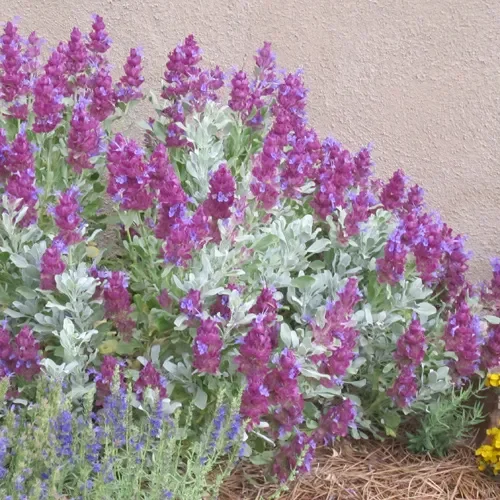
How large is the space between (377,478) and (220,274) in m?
0.97

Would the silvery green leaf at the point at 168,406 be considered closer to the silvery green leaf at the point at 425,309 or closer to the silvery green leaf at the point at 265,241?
the silvery green leaf at the point at 265,241

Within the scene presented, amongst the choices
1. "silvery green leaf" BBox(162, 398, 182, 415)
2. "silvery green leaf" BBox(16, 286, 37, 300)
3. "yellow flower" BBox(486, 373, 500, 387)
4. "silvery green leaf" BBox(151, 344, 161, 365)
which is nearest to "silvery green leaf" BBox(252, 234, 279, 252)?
"silvery green leaf" BBox(151, 344, 161, 365)

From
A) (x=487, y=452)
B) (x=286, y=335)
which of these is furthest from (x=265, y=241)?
(x=487, y=452)

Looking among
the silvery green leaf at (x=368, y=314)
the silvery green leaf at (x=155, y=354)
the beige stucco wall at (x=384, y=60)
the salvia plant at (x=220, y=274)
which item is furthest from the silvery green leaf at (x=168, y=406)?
the beige stucco wall at (x=384, y=60)

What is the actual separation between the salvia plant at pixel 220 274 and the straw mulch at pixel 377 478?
0.11 meters

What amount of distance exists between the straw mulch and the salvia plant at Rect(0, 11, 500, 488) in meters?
0.11

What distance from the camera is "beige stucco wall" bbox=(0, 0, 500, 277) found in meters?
3.65

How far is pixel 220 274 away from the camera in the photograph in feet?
7.64

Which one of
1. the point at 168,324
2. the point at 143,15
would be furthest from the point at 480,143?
the point at 168,324

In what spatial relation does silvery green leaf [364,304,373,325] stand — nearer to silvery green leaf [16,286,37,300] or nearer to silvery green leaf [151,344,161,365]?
silvery green leaf [151,344,161,365]

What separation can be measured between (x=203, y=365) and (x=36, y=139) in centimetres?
134

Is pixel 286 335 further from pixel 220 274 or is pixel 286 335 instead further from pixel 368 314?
pixel 368 314

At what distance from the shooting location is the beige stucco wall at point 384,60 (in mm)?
3652

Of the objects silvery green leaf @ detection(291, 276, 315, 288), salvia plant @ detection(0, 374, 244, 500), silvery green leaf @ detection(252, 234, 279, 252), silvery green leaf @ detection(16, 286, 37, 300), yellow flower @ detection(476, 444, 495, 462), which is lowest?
salvia plant @ detection(0, 374, 244, 500)
